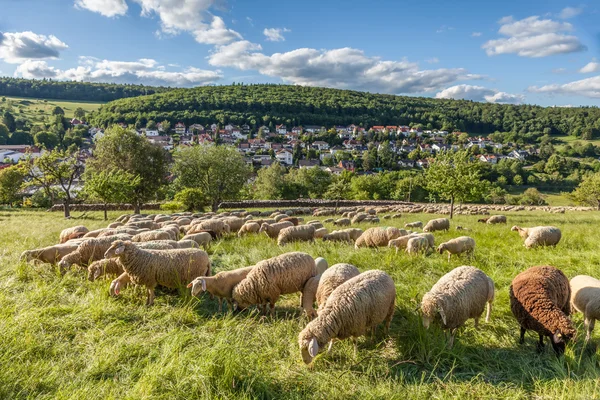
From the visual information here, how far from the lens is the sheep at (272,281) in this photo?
545 centimetres

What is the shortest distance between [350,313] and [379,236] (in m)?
6.58

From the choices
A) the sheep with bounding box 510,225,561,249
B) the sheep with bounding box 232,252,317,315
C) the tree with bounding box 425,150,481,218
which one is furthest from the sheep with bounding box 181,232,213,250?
the tree with bounding box 425,150,481,218

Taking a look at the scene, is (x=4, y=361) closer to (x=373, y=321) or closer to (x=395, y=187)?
(x=373, y=321)

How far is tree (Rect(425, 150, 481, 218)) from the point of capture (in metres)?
23.8

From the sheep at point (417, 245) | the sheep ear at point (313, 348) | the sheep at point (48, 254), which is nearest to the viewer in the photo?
the sheep ear at point (313, 348)

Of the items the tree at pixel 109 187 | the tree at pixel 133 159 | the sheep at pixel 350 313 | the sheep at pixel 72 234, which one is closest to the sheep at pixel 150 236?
the sheep at pixel 72 234

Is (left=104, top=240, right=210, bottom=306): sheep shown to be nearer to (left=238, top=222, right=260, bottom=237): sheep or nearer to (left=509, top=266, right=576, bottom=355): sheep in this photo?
(left=509, top=266, right=576, bottom=355): sheep

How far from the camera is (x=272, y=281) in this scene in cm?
545

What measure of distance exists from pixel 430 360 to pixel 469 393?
65cm

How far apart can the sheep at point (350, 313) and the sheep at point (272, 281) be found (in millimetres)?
1399

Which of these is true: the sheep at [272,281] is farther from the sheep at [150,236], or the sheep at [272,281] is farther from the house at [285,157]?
the house at [285,157]

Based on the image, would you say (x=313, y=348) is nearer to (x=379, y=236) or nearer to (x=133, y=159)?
(x=379, y=236)

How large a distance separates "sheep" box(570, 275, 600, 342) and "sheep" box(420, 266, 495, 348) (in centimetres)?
132

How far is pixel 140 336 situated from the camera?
4.20 meters
